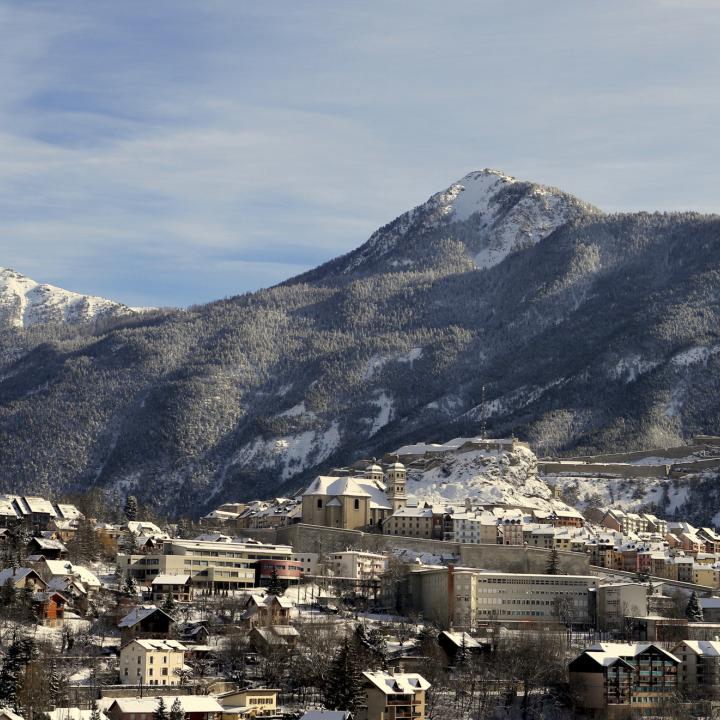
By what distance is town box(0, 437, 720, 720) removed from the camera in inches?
5118

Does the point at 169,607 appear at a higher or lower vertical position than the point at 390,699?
higher

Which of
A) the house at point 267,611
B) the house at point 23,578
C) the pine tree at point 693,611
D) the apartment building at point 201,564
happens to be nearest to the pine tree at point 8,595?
the house at point 23,578

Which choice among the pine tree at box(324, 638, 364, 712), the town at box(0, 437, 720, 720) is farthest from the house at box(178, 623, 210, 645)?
the pine tree at box(324, 638, 364, 712)

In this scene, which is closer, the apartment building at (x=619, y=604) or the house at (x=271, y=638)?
the house at (x=271, y=638)

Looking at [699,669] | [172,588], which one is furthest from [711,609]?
[172,588]

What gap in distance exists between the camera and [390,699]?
129250 mm

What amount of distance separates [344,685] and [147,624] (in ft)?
65.5

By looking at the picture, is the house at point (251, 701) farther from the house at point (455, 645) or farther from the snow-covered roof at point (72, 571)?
the snow-covered roof at point (72, 571)

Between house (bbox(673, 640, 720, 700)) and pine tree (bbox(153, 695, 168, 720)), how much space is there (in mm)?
39031

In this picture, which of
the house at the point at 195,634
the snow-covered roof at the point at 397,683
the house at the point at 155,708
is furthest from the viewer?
the house at the point at 195,634

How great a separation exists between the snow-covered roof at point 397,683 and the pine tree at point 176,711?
13.9 metres

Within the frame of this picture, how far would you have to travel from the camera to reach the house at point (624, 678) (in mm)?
138125

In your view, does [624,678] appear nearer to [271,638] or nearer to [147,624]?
[271,638]

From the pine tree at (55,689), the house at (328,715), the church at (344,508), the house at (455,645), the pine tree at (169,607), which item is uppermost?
the church at (344,508)
